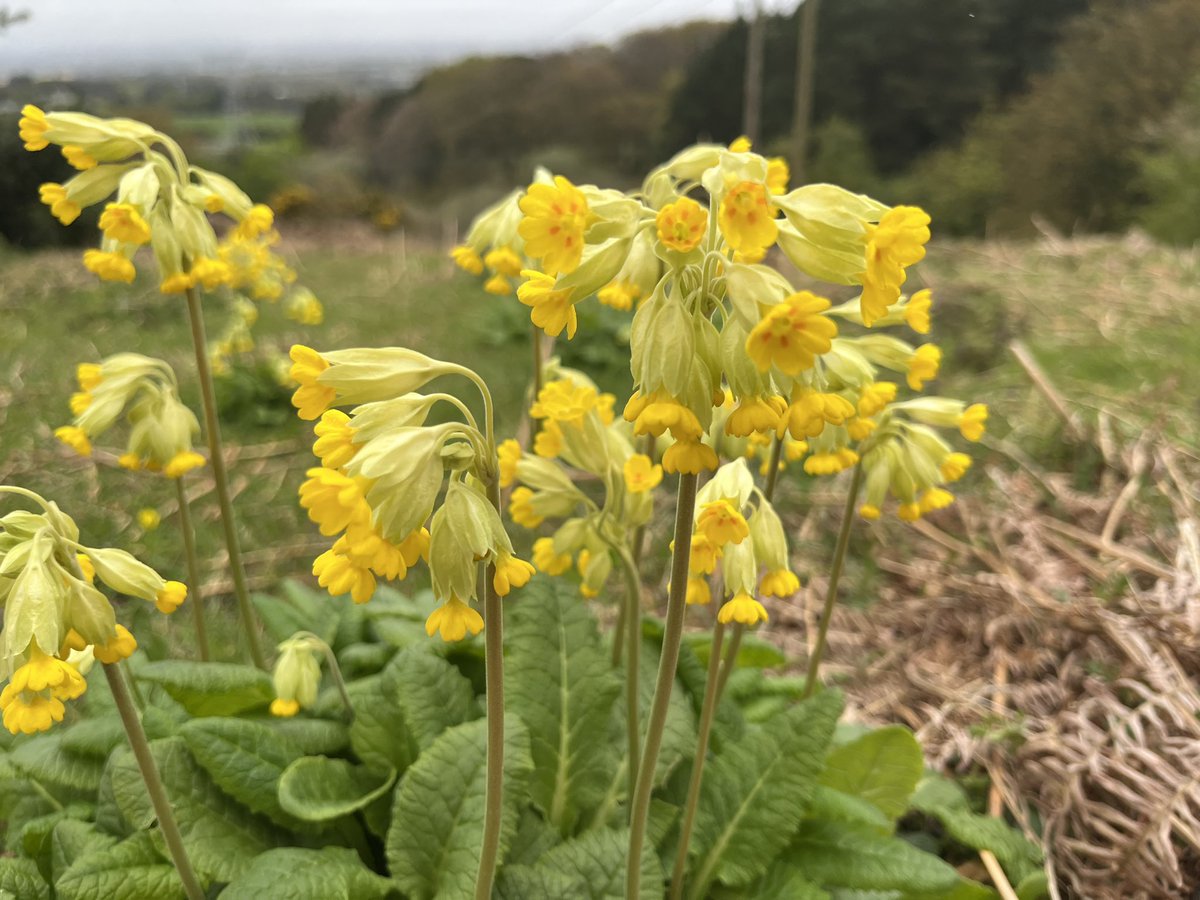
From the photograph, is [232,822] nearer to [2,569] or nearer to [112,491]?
[2,569]

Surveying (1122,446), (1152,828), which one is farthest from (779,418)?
(1122,446)

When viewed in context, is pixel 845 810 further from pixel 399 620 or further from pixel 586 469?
pixel 399 620

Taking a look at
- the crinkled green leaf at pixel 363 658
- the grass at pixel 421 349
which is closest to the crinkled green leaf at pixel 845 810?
the crinkled green leaf at pixel 363 658

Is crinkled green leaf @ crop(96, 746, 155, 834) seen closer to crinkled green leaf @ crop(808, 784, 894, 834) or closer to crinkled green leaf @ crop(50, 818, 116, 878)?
crinkled green leaf @ crop(50, 818, 116, 878)

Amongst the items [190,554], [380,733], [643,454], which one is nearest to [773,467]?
[643,454]

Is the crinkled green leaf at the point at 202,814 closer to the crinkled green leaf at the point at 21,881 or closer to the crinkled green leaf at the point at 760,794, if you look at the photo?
the crinkled green leaf at the point at 21,881

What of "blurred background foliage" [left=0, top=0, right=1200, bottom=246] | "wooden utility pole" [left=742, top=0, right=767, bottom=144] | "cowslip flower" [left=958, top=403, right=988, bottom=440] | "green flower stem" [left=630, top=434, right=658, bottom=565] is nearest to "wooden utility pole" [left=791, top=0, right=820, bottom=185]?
"blurred background foliage" [left=0, top=0, right=1200, bottom=246]
